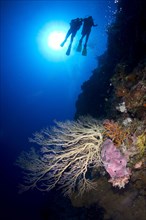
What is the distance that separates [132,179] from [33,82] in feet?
393

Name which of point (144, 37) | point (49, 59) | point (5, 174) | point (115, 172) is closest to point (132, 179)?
point (115, 172)

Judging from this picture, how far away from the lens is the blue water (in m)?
37.7

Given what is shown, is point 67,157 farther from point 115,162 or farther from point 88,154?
point 115,162

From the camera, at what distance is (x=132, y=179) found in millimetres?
5824

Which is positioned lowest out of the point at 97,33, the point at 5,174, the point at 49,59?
the point at 5,174

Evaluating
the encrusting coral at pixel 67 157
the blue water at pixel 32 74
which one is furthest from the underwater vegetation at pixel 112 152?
the blue water at pixel 32 74

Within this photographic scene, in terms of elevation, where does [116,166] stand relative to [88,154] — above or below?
below

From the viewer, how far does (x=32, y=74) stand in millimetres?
120000

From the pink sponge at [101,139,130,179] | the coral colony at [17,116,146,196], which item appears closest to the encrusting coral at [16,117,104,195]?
the coral colony at [17,116,146,196]

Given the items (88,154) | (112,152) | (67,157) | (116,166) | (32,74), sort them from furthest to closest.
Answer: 1. (32,74)
2. (67,157)
3. (88,154)
4. (112,152)
5. (116,166)

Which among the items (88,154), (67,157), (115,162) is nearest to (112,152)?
(115,162)

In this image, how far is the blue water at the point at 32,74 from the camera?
3768 cm

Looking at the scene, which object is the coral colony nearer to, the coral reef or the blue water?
the coral reef

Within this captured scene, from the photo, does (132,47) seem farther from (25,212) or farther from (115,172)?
(25,212)
